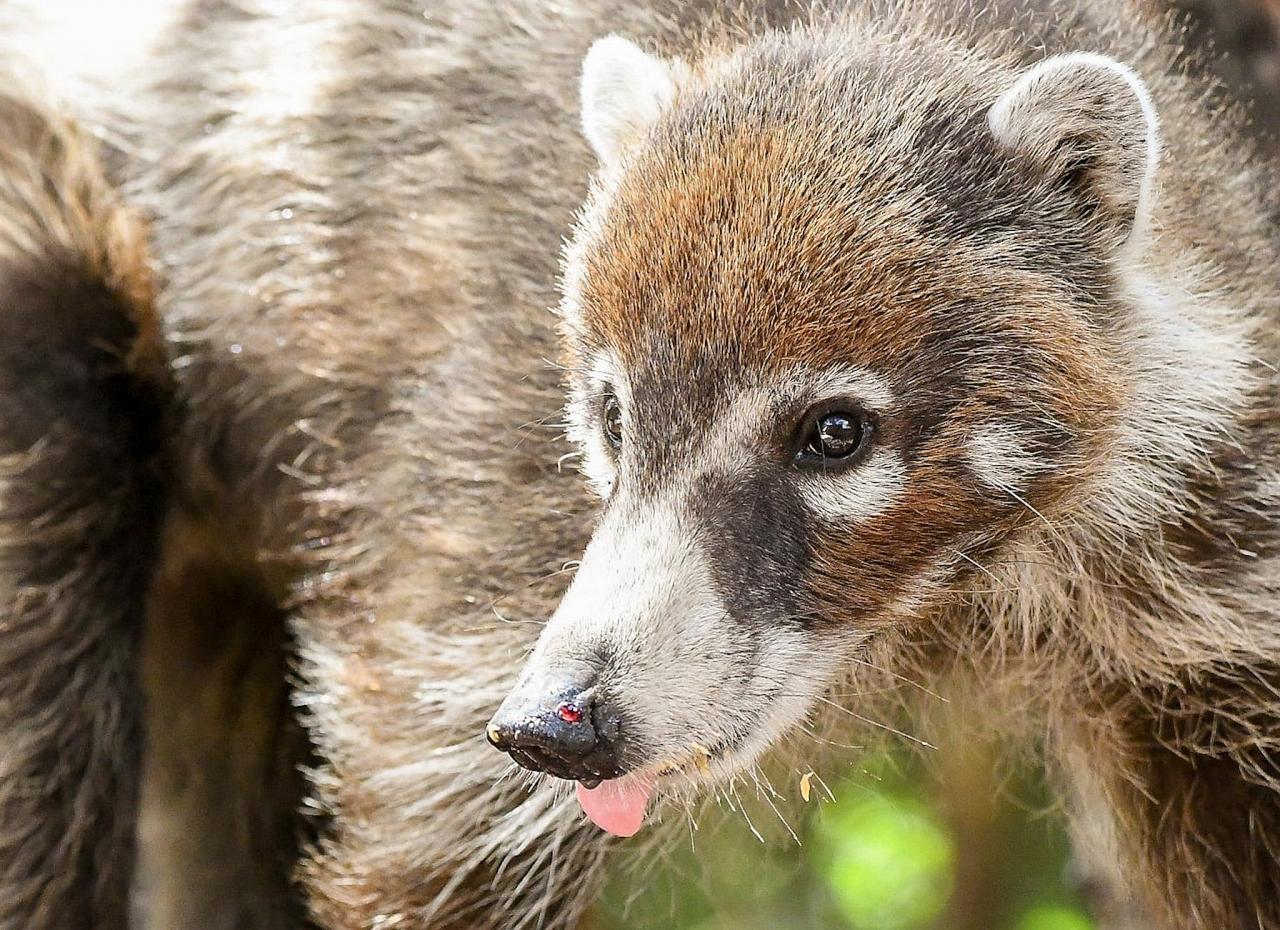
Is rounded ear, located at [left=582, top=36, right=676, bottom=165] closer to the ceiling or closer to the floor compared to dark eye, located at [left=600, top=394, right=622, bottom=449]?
closer to the ceiling

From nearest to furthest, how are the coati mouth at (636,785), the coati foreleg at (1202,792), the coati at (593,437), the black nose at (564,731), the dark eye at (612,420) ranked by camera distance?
the black nose at (564,731), the coati mouth at (636,785), the coati at (593,437), the dark eye at (612,420), the coati foreleg at (1202,792)

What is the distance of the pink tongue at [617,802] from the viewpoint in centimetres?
262

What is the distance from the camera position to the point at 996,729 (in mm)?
3619

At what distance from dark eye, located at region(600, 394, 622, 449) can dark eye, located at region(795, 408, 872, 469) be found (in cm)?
33

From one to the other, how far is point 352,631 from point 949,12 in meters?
1.74

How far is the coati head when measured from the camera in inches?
103

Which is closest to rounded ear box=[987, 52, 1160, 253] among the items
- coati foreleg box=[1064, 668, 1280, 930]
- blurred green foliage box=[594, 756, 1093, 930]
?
coati foreleg box=[1064, 668, 1280, 930]

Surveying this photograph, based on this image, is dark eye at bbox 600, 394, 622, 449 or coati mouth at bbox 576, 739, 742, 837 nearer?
coati mouth at bbox 576, 739, 742, 837

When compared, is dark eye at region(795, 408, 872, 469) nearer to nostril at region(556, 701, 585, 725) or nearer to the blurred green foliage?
nostril at region(556, 701, 585, 725)

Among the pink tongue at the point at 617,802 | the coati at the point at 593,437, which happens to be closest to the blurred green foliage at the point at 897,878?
the coati at the point at 593,437

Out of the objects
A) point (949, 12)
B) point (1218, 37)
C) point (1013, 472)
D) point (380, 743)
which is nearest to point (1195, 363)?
point (1013, 472)

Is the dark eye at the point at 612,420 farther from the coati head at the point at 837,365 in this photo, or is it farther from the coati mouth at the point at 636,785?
the coati mouth at the point at 636,785

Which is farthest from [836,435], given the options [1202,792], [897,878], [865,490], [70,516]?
[897,878]

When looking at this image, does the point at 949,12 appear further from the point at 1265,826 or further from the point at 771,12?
the point at 1265,826
